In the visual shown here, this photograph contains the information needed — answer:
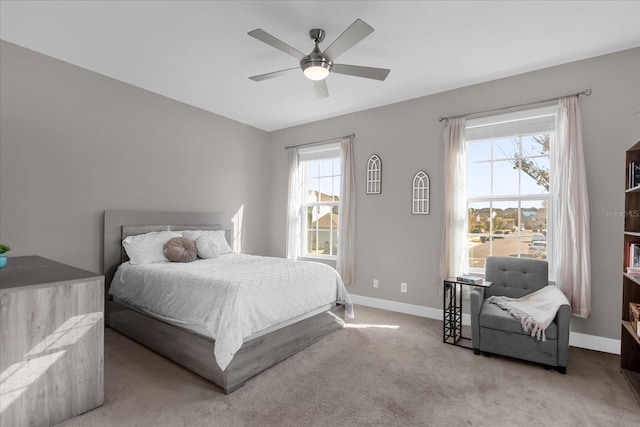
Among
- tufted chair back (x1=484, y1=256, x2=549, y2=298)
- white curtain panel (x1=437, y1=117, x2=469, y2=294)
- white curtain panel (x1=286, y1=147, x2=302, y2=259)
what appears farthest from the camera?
white curtain panel (x1=286, y1=147, x2=302, y2=259)

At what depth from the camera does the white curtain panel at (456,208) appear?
3768 mm

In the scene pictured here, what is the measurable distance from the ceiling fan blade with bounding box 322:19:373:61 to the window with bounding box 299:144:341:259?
248cm

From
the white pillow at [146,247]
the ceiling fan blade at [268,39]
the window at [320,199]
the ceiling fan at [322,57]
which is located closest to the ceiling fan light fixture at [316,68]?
the ceiling fan at [322,57]

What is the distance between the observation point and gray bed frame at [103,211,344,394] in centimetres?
234

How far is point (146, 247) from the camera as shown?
11.6ft

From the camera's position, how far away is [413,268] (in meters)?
4.16

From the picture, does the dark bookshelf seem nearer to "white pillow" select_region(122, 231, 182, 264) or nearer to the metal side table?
the metal side table

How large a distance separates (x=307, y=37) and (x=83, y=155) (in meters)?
2.64

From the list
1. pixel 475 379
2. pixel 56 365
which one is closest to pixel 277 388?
pixel 56 365

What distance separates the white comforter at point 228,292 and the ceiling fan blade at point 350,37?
1.88 metres

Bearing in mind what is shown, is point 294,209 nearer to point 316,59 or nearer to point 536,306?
point 316,59

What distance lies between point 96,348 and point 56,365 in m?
0.21

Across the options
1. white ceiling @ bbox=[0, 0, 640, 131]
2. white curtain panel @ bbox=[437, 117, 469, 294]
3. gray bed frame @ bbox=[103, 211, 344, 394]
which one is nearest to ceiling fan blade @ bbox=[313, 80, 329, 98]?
white ceiling @ bbox=[0, 0, 640, 131]

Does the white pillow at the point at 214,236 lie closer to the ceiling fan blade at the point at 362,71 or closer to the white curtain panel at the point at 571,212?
the ceiling fan blade at the point at 362,71
